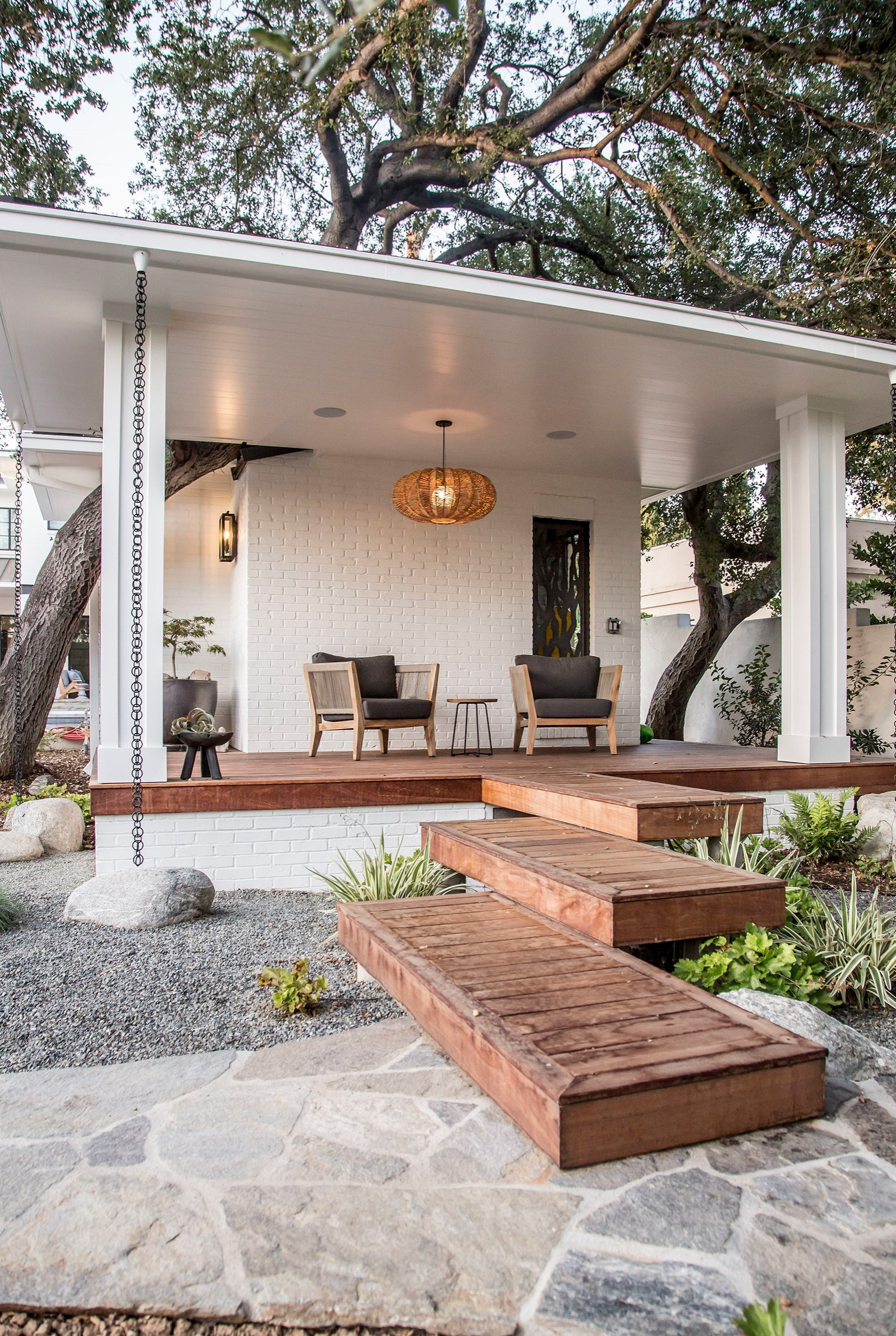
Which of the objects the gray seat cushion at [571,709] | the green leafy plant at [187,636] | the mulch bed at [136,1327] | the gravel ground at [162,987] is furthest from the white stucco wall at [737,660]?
the mulch bed at [136,1327]

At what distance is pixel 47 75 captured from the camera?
25.6 feet

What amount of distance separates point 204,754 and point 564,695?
10.8 ft

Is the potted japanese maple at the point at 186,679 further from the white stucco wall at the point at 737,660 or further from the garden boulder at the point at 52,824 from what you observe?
the white stucco wall at the point at 737,660

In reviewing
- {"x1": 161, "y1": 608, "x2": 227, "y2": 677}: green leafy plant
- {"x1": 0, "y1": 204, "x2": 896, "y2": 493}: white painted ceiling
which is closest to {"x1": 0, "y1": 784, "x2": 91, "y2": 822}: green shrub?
{"x1": 161, "y1": 608, "x2": 227, "y2": 677}: green leafy plant

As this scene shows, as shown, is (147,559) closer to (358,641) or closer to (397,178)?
(358,641)

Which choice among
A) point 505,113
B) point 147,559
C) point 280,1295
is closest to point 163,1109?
point 280,1295

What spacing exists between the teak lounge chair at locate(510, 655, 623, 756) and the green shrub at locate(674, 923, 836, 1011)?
3.78 metres

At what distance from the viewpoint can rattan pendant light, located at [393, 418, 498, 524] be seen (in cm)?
666

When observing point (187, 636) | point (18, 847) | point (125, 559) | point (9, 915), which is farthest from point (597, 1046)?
point (187, 636)

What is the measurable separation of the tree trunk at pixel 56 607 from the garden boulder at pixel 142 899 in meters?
3.72

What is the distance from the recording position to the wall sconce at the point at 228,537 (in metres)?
7.89

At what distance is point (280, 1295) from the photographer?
1.49 m

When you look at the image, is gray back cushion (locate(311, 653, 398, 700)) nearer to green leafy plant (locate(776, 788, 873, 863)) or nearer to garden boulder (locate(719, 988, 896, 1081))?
green leafy plant (locate(776, 788, 873, 863))

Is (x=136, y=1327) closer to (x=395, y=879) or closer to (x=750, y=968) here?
(x=750, y=968)
